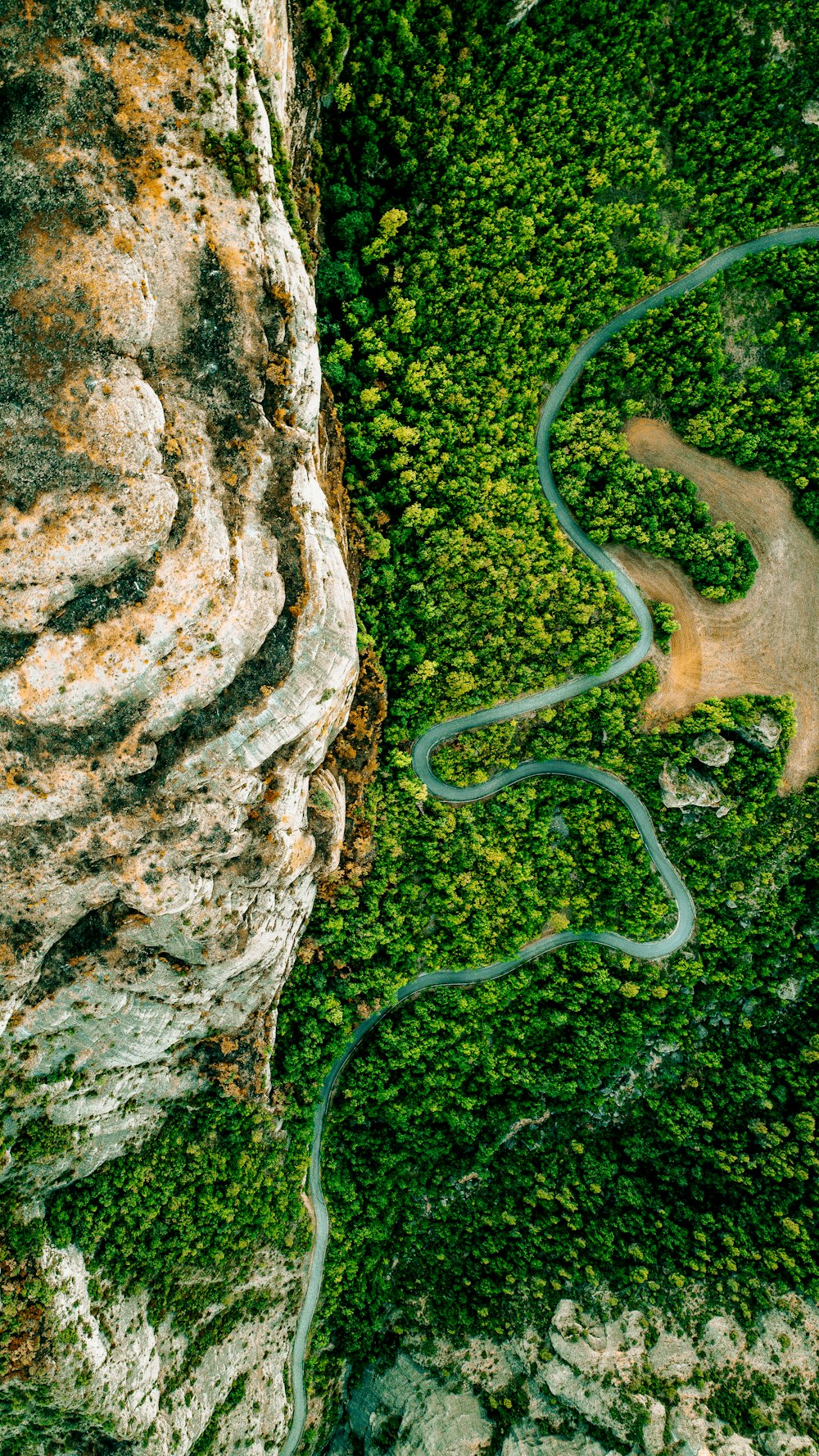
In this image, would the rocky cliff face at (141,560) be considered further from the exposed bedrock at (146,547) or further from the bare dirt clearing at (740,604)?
the bare dirt clearing at (740,604)

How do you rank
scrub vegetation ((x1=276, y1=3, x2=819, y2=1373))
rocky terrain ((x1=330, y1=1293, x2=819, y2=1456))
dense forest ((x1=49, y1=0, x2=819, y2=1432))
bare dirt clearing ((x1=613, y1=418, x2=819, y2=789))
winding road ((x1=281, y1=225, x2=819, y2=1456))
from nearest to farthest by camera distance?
1. dense forest ((x1=49, y1=0, x2=819, y2=1432))
2. scrub vegetation ((x1=276, y1=3, x2=819, y2=1373))
3. rocky terrain ((x1=330, y1=1293, x2=819, y2=1456))
4. winding road ((x1=281, y1=225, x2=819, y2=1456))
5. bare dirt clearing ((x1=613, y1=418, x2=819, y2=789))

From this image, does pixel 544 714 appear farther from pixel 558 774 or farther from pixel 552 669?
pixel 558 774

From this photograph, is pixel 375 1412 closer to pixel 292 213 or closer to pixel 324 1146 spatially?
pixel 324 1146

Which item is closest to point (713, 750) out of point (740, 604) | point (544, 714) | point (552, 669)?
point (740, 604)

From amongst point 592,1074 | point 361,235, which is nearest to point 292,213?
point 361,235

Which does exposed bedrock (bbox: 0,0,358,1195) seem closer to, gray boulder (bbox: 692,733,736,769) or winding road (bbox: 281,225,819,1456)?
winding road (bbox: 281,225,819,1456)

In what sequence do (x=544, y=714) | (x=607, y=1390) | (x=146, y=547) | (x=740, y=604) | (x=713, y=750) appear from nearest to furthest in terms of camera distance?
(x=146, y=547) → (x=607, y=1390) → (x=713, y=750) → (x=544, y=714) → (x=740, y=604)

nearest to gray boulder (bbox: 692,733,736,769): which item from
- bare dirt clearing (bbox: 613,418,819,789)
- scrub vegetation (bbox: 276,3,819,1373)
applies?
scrub vegetation (bbox: 276,3,819,1373)
